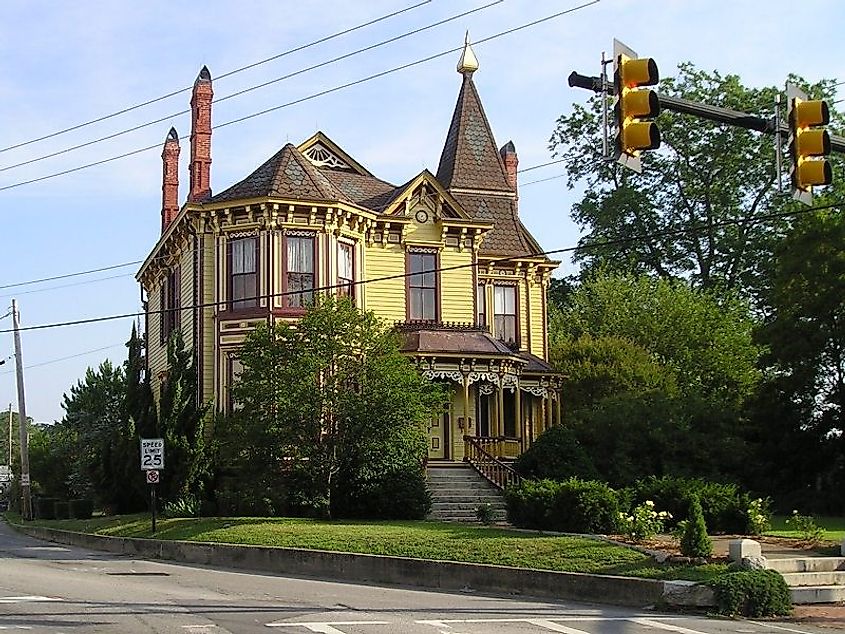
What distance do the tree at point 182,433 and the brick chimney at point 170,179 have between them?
971 centimetres

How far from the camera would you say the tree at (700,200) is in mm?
54781

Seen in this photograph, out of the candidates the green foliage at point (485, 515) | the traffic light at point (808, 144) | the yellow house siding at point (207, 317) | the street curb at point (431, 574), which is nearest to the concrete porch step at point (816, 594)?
the street curb at point (431, 574)

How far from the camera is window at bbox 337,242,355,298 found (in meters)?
34.5

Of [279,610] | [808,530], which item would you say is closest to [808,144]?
[279,610]

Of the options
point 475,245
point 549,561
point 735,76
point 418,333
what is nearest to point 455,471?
point 418,333

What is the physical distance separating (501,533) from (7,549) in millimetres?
13194

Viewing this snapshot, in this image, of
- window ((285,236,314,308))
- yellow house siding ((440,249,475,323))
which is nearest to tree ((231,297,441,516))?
window ((285,236,314,308))

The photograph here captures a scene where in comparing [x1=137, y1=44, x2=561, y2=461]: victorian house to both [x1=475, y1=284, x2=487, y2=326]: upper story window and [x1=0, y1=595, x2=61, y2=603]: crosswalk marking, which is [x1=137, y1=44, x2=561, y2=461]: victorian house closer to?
[x1=475, y1=284, x2=487, y2=326]: upper story window

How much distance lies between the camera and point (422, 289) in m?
37.2

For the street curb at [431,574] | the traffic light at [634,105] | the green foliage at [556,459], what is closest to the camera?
the traffic light at [634,105]

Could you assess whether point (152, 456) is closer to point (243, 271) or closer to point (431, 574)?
point (243, 271)

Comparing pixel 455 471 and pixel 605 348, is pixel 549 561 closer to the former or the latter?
pixel 455 471

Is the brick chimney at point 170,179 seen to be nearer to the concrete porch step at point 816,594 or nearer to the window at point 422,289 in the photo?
the window at point 422,289

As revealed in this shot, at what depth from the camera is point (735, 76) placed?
185 feet
